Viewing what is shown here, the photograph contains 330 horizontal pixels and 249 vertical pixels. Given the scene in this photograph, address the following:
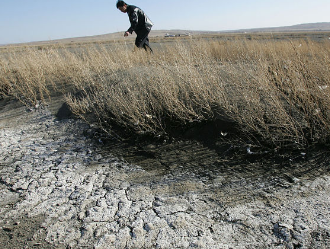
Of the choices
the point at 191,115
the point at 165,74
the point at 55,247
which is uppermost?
the point at 165,74

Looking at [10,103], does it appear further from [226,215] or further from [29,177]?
[226,215]

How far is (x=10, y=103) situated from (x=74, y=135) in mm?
2619

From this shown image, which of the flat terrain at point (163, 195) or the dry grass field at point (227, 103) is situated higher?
the dry grass field at point (227, 103)

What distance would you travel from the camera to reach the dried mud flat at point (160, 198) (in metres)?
1.86

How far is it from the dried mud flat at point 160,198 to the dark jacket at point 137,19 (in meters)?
3.65

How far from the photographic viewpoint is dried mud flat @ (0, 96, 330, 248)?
6.09 ft

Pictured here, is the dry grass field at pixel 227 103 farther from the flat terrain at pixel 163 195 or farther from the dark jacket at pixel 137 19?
the dark jacket at pixel 137 19

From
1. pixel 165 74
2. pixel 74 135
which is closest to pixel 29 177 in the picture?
pixel 74 135

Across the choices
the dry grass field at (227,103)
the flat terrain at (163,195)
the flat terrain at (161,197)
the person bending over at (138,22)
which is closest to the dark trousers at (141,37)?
the person bending over at (138,22)

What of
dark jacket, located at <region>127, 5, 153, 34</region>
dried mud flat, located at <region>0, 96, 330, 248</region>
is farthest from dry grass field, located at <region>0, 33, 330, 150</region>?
dark jacket, located at <region>127, 5, 153, 34</region>

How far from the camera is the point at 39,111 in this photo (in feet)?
15.5

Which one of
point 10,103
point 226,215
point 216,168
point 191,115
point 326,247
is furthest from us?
point 10,103

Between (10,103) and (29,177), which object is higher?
(10,103)

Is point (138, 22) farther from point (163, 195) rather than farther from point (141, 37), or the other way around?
point (163, 195)
